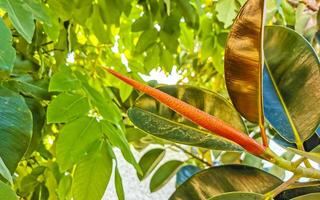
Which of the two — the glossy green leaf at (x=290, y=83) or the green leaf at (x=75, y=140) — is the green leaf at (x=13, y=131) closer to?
the green leaf at (x=75, y=140)

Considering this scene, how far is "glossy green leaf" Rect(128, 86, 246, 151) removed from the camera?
16.3 inches

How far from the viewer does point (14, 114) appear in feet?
1.38

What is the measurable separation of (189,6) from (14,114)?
453mm

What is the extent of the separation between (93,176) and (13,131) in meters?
0.12

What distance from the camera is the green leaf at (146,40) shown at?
91 cm

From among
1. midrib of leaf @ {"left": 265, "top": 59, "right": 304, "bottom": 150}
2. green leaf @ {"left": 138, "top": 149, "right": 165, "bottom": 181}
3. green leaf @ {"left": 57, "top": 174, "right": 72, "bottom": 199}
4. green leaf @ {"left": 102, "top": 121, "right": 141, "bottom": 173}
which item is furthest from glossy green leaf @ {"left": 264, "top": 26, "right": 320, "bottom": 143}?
green leaf @ {"left": 138, "top": 149, "right": 165, "bottom": 181}

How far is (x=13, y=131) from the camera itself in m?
0.41

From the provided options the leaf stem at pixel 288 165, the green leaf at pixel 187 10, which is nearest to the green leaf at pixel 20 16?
the leaf stem at pixel 288 165

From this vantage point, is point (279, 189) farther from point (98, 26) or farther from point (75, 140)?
point (98, 26)

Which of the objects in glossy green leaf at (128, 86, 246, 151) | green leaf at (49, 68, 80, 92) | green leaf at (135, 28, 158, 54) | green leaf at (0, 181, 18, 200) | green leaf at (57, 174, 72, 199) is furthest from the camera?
green leaf at (135, 28, 158, 54)

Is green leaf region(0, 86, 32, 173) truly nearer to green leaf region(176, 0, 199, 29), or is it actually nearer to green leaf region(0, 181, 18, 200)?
green leaf region(0, 181, 18, 200)

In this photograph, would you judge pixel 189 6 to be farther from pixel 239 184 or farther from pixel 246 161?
pixel 239 184

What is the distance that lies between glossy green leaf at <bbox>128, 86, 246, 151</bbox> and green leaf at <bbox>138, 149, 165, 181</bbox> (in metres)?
0.42

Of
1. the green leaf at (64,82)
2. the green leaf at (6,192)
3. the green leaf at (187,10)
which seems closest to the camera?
the green leaf at (6,192)
